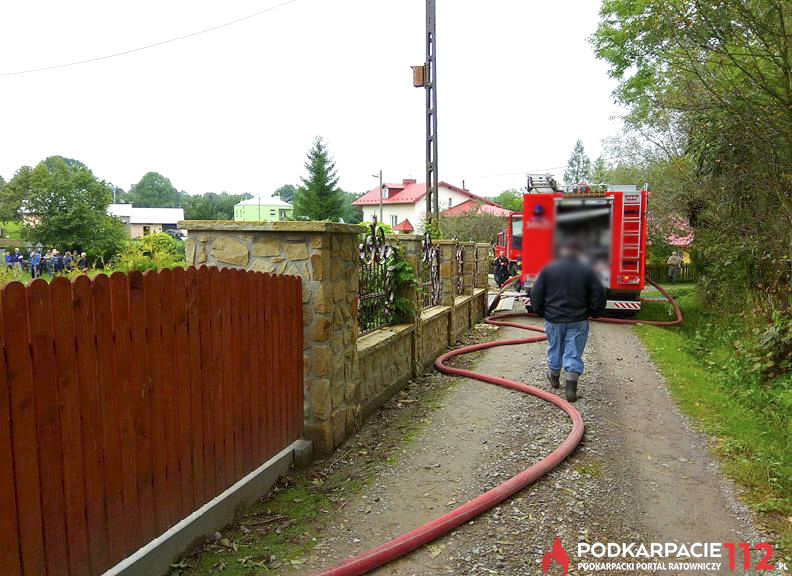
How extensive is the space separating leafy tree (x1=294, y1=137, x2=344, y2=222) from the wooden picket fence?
53.4 m

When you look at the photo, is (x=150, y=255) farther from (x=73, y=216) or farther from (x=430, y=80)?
(x=73, y=216)

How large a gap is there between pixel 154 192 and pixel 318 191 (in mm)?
84735

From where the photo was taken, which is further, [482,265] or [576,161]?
[576,161]

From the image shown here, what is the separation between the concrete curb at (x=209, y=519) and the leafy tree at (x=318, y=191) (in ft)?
174

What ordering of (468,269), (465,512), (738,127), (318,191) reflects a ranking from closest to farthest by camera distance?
1. (465,512)
2. (738,127)
3. (468,269)
4. (318,191)

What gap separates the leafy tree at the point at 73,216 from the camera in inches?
1612

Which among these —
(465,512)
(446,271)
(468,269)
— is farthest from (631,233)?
(465,512)

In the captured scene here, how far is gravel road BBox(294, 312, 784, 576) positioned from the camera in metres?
3.28

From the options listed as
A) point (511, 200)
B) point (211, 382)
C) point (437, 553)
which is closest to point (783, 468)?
point (437, 553)

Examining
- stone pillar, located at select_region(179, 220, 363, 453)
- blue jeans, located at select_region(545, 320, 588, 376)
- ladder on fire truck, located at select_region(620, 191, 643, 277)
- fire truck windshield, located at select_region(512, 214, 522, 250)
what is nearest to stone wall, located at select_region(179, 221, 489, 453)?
stone pillar, located at select_region(179, 220, 363, 453)

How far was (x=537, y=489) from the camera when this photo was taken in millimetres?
3939

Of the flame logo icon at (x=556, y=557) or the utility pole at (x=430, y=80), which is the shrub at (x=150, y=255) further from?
the flame logo icon at (x=556, y=557)

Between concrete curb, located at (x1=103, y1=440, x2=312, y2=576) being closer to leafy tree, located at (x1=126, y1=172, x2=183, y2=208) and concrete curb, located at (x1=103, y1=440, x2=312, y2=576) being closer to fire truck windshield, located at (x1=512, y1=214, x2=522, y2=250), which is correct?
fire truck windshield, located at (x1=512, y1=214, x2=522, y2=250)

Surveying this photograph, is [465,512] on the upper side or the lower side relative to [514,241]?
lower
